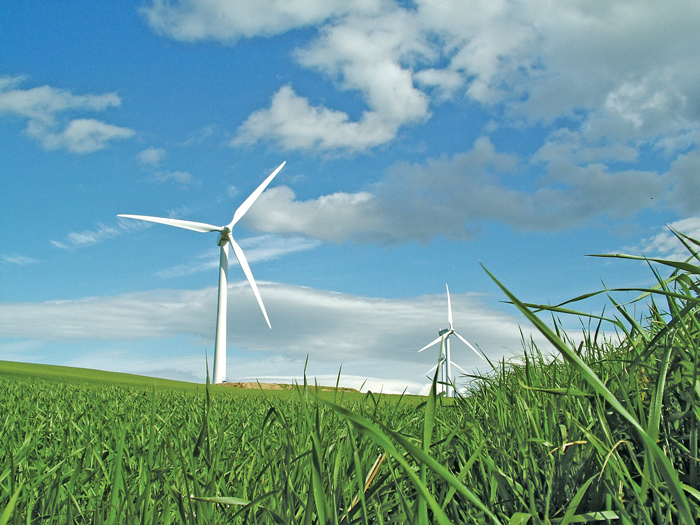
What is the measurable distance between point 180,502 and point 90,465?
1802mm

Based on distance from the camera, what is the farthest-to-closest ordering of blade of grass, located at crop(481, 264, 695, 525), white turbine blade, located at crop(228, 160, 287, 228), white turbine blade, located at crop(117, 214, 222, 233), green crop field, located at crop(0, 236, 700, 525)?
white turbine blade, located at crop(228, 160, 287, 228), white turbine blade, located at crop(117, 214, 222, 233), green crop field, located at crop(0, 236, 700, 525), blade of grass, located at crop(481, 264, 695, 525)

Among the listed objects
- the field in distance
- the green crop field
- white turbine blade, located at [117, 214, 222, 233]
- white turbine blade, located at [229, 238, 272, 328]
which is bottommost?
the field in distance

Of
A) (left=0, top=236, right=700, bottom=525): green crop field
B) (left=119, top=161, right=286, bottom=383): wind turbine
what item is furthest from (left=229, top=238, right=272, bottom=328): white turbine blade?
(left=0, top=236, right=700, bottom=525): green crop field

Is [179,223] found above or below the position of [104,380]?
above

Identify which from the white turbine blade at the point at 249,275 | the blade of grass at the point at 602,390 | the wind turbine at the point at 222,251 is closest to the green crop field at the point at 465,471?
the blade of grass at the point at 602,390

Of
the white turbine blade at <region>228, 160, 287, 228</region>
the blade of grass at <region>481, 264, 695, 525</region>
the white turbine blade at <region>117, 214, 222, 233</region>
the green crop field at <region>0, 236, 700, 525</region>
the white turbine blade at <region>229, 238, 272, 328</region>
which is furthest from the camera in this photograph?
the white turbine blade at <region>228, 160, 287, 228</region>

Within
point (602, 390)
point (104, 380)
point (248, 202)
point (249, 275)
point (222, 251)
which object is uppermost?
point (248, 202)

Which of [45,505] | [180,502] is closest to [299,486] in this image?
[180,502]

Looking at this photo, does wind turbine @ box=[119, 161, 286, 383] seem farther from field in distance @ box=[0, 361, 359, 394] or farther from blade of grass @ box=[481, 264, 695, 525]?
blade of grass @ box=[481, 264, 695, 525]

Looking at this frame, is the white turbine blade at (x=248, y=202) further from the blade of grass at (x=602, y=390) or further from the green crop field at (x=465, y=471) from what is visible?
the blade of grass at (x=602, y=390)

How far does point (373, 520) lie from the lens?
2.09m

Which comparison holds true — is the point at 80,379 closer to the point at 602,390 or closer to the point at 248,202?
the point at 248,202

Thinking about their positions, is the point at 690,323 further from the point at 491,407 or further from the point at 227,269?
the point at 227,269

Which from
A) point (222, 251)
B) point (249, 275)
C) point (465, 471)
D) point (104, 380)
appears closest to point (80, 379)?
point (104, 380)
